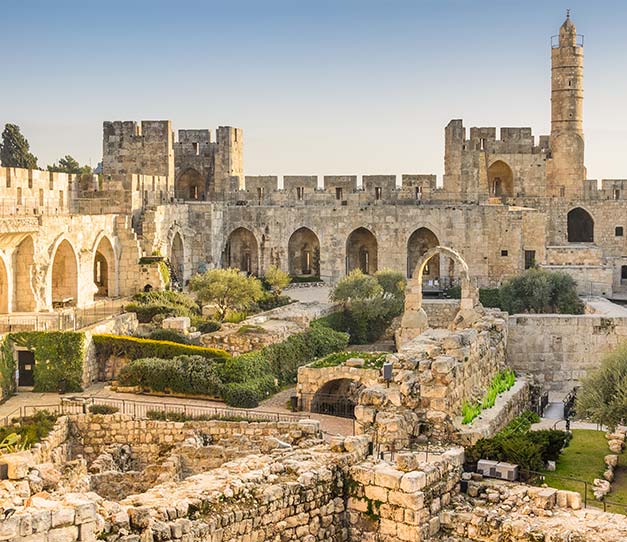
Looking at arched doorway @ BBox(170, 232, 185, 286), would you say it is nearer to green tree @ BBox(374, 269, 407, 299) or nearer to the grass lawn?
green tree @ BBox(374, 269, 407, 299)

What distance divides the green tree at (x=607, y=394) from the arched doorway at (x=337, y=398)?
5.61m

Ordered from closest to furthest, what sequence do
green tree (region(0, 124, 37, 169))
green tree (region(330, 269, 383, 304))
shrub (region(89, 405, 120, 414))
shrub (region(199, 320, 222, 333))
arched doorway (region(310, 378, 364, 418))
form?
shrub (region(89, 405, 120, 414)), arched doorway (region(310, 378, 364, 418)), shrub (region(199, 320, 222, 333)), green tree (region(330, 269, 383, 304)), green tree (region(0, 124, 37, 169))

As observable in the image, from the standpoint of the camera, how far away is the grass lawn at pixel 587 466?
11.6 metres

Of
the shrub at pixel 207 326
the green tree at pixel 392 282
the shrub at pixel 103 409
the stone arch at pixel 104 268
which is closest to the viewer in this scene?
the shrub at pixel 103 409

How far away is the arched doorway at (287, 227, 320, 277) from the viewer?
40.4 metres

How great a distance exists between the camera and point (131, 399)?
2062 cm

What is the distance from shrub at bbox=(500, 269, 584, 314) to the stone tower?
11.3 metres

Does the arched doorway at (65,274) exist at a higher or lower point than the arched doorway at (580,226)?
lower

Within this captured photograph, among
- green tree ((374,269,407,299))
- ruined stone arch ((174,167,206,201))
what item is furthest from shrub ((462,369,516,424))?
ruined stone arch ((174,167,206,201))

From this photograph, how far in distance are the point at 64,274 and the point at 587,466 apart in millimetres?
18105

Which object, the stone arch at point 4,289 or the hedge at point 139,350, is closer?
the hedge at point 139,350

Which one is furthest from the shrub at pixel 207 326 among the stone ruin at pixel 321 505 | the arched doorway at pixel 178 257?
the stone ruin at pixel 321 505

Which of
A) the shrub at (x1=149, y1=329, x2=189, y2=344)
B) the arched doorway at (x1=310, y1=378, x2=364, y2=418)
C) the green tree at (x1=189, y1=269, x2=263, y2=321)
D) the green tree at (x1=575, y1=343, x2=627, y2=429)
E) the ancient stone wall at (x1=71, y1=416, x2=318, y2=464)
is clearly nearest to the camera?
the green tree at (x1=575, y1=343, x2=627, y2=429)

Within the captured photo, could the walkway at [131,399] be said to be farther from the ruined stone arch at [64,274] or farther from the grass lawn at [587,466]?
the ruined stone arch at [64,274]
